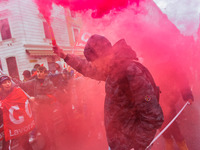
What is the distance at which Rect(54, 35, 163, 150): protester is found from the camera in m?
1.25

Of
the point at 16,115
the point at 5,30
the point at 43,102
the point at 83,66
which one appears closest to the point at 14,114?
the point at 16,115

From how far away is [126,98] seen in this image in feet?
4.51

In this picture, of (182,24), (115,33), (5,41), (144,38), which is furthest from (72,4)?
(5,41)

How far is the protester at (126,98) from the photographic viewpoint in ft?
4.10

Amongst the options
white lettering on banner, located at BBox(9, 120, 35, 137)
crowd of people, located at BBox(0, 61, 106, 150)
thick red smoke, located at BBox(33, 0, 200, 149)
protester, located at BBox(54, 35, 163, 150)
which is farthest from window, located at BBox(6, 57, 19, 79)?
protester, located at BBox(54, 35, 163, 150)

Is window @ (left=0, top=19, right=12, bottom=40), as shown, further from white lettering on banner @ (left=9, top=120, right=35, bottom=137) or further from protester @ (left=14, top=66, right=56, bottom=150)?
white lettering on banner @ (left=9, top=120, right=35, bottom=137)

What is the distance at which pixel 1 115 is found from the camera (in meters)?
2.85

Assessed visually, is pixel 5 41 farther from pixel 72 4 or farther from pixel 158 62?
pixel 158 62

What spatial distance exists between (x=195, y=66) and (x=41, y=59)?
1189 cm

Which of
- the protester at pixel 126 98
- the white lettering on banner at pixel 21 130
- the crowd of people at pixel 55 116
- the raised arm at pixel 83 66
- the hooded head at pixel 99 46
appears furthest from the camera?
the crowd of people at pixel 55 116

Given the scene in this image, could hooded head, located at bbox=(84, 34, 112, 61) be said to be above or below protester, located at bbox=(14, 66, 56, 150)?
above

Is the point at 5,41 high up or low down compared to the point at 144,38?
up

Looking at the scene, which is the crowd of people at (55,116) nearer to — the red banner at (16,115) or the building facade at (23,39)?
the red banner at (16,115)

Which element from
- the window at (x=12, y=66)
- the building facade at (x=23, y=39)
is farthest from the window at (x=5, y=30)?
the window at (x=12, y=66)
